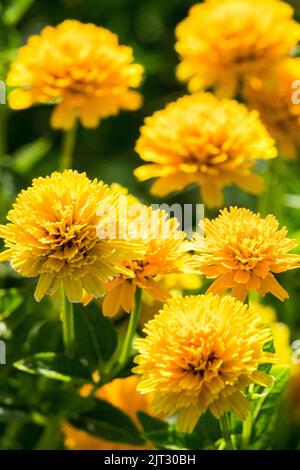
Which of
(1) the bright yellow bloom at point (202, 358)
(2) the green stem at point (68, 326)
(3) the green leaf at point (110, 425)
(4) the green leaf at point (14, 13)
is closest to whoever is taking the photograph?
(1) the bright yellow bloom at point (202, 358)

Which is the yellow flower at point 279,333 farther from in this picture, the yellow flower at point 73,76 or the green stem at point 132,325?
the yellow flower at point 73,76

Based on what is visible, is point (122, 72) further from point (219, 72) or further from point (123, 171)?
point (123, 171)

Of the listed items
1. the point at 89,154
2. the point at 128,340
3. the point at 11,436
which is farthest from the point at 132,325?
the point at 89,154

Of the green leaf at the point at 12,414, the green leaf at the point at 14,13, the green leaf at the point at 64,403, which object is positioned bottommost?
the green leaf at the point at 12,414

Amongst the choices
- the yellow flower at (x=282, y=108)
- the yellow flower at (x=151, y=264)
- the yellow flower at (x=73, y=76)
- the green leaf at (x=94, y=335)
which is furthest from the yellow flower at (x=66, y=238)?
the yellow flower at (x=282, y=108)

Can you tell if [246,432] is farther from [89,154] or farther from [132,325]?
[89,154]
